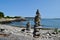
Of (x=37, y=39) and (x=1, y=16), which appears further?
(x=1, y=16)

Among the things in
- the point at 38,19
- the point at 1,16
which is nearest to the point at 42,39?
the point at 38,19

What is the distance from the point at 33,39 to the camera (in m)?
15.3

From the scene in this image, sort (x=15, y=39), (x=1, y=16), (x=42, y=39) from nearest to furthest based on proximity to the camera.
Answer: (x=15, y=39)
(x=42, y=39)
(x=1, y=16)

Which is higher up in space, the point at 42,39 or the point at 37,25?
the point at 37,25

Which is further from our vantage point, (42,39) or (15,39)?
(42,39)

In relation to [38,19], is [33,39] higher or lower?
lower

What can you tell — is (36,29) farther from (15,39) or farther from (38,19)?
(15,39)

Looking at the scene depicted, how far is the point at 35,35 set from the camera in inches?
621

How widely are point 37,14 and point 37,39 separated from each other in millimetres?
1911

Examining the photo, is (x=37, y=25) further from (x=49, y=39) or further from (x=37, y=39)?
(x=49, y=39)

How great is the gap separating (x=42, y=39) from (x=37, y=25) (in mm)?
1529

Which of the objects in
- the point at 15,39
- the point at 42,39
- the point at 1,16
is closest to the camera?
the point at 15,39

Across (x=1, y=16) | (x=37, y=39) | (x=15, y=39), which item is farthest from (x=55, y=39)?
(x=1, y=16)

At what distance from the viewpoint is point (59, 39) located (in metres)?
15.7
